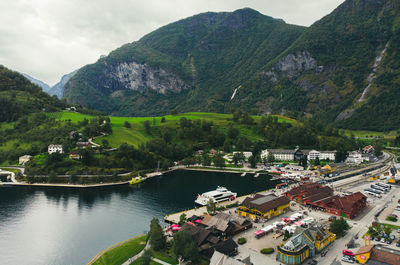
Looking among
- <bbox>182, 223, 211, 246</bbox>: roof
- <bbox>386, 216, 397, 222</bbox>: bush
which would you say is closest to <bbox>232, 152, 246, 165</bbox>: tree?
<bbox>386, 216, 397, 222</bbox>: bush

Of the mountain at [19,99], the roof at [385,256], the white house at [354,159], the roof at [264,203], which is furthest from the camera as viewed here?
the mountain at [19,99]

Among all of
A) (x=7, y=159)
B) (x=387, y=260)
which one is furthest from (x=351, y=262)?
(x=7, y=159)

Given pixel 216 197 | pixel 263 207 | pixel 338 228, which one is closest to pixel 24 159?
pixel 216 197

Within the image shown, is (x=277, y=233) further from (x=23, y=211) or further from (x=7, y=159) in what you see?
(x=7, y=159)

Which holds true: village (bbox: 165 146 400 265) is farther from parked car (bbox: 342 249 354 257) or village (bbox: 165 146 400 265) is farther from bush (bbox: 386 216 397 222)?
bush (bbox: 386 216 397 222)

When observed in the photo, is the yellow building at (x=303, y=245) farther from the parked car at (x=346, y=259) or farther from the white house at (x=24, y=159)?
the white house at (x=24, y=159)

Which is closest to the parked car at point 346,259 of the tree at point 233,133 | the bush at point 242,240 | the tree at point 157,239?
the bush at point 242,240
